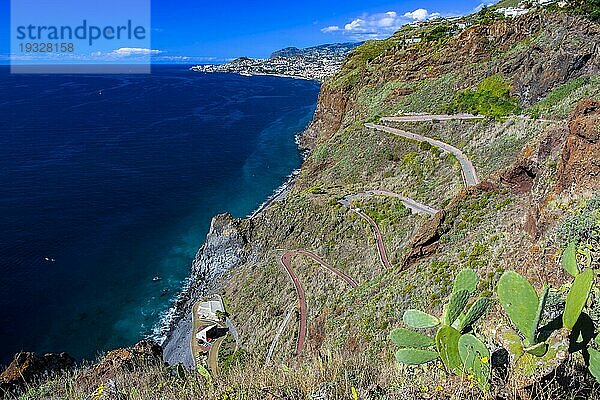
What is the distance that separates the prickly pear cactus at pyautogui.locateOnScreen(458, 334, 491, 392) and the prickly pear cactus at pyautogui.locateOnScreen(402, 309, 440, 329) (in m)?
0.74

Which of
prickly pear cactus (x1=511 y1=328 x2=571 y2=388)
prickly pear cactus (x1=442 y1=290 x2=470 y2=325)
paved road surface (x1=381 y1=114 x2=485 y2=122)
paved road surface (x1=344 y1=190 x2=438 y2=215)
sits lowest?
paved road surface (x1=344 y1=190 x2=438 y2=215)

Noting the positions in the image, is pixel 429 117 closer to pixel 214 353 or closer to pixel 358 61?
pixel 214 353

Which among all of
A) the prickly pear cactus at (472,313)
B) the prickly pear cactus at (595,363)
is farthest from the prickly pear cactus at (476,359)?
the prickly pear cactus at (595,363)

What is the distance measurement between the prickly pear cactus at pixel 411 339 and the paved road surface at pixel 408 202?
73.7 ft

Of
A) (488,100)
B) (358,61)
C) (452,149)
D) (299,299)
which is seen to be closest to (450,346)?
(299,299)

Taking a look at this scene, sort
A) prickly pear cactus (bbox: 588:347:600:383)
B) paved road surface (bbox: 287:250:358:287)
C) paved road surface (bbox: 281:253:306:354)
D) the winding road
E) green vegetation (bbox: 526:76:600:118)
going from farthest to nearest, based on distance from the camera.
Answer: green vegetation (bbox: 526:76:600:118) → paved road surface (bbox: 287:250:358:287) → the winding road → paved road surface (bbox: 281:253:306:354) → prickly pear cactus (bbox: 588:347:600:383)

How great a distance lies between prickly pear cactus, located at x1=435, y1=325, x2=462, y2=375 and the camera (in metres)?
5.41

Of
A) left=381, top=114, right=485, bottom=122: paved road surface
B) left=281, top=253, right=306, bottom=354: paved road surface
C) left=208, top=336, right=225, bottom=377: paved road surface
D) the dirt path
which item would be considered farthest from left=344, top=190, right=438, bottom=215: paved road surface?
left=208, top=336, right=225, bottom=377: paved road surface

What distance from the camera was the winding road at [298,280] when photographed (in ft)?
77.5

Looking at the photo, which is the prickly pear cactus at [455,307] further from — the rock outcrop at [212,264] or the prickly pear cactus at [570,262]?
the rock outcrop at [212,264]

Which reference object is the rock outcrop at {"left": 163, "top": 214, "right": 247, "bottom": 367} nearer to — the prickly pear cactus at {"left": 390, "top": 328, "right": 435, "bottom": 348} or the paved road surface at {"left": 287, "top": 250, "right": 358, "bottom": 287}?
the paved road surface at {"left": 287, "top": 250, "right": 358, "bottom": 287}

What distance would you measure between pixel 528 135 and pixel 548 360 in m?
27.8

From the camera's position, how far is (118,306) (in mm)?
37031

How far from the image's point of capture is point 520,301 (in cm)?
516
